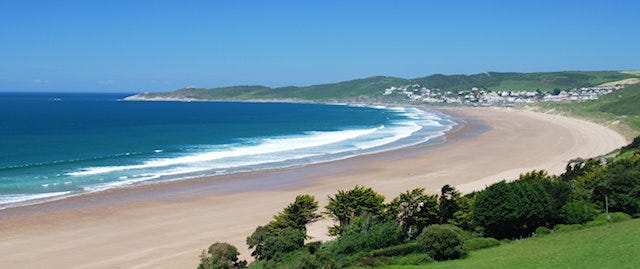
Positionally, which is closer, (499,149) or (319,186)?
(319,186)

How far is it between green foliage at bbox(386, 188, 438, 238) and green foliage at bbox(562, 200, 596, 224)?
545 cm

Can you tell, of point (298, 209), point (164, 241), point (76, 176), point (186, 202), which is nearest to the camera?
point (298, 209)

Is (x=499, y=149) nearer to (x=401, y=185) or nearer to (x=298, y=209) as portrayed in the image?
(x=401, y=185)

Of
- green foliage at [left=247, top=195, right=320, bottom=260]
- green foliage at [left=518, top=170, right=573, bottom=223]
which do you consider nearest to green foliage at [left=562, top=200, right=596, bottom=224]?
green foliage at [left=518, top=170, right=573, bottom=223]

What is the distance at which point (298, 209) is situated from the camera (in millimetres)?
25797

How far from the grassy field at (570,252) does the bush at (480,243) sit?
436mm

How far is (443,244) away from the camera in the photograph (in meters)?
A: 20.8

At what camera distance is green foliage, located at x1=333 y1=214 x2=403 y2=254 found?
2247 centimetres

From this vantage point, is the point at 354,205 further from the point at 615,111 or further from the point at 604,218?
the point at 615,111

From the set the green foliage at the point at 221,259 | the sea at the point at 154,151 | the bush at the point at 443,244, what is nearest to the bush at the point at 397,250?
the bush at the point at 443,244

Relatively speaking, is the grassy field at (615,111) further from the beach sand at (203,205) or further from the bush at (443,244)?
the bush at (443,244)

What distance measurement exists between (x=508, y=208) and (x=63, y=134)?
67853mm

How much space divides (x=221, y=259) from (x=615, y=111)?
101894 millimetres

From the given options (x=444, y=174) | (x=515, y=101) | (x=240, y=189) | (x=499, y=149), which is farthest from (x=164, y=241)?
Answer: (x=515, y=101)
